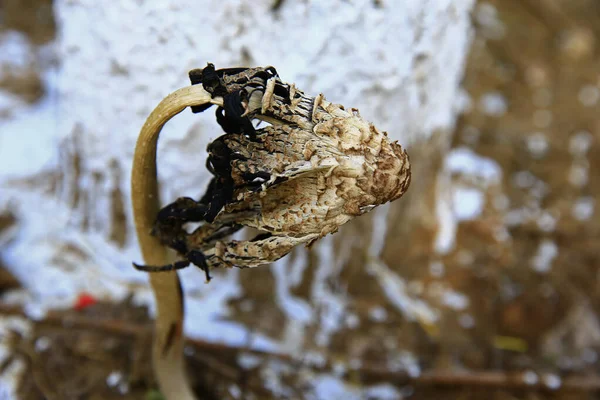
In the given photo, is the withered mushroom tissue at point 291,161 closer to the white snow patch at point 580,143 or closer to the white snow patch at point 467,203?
the white snow patch at point 467,203

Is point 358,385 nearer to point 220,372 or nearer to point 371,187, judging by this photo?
point 220,372

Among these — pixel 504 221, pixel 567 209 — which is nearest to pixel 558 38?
pixel 567 209

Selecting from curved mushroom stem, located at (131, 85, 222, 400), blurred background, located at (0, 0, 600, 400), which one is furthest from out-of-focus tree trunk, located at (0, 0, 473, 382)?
curved mushroom stem, located at (131, 85, 222, 400)

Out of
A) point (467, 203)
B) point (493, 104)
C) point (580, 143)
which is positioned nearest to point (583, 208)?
point (580, 143)

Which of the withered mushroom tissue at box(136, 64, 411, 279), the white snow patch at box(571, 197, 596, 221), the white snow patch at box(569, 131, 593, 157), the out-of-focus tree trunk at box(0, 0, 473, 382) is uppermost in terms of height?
the white snow patch at box(569, 131, 593, 157)

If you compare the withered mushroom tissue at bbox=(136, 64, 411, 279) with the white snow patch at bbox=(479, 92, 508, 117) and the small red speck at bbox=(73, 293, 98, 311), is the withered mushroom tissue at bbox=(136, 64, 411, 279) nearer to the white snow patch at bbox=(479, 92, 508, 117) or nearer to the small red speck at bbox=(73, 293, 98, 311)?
Result: the small red speck at bbox=(73, 293, 98, 311)

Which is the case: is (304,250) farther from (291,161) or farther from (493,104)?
(493,104)
